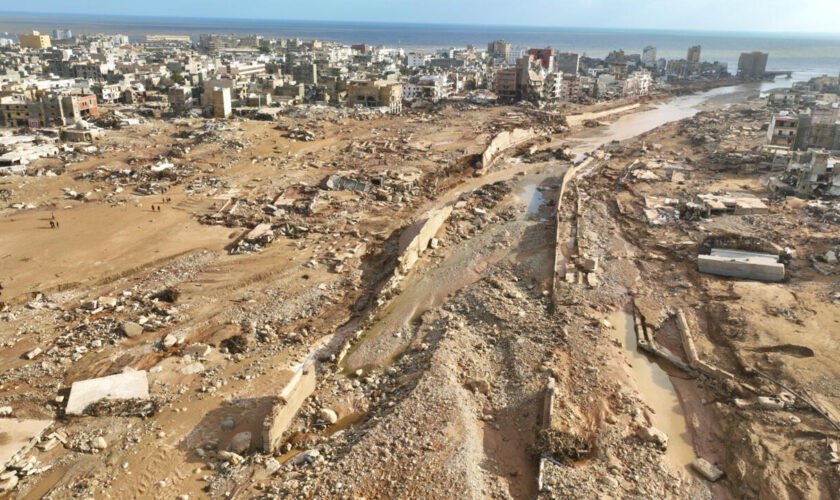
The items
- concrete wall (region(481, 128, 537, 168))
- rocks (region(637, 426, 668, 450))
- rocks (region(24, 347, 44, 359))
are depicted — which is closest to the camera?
rocks (region(637, 426, 668, 450))

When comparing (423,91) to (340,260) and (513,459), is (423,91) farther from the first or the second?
(513,459)

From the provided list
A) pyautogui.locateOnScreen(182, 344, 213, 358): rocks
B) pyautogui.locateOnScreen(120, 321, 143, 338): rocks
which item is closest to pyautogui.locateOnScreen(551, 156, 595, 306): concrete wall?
pyautogui.locateOnScreen(182, 344, 213, 358): rocks

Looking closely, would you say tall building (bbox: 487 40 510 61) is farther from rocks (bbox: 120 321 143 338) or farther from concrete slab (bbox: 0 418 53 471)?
concrete slab (bbox: 0 418 53 471)

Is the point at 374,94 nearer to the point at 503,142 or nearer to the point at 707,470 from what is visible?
the point at 503,142

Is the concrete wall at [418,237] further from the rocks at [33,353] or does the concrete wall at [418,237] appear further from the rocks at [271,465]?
the rocks at [33,353]

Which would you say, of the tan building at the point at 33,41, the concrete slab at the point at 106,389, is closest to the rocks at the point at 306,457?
the concrete slab at the point at 106,389
